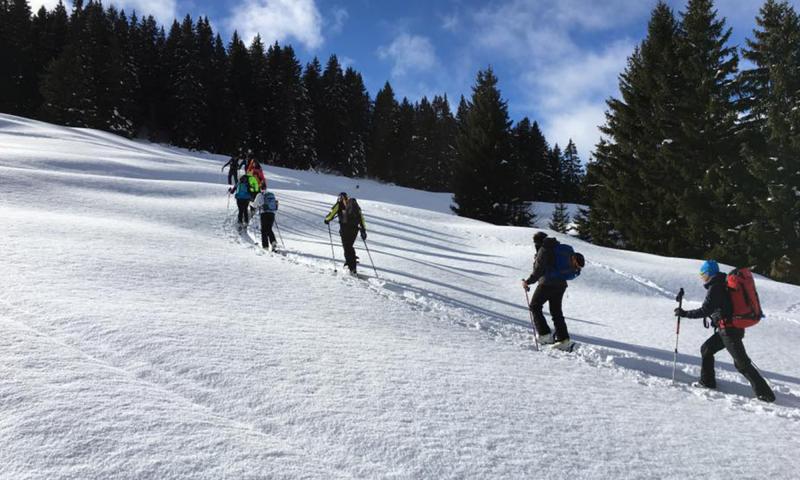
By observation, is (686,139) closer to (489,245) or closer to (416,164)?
(489,245)

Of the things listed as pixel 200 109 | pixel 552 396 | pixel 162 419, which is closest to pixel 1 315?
pixel 162 419

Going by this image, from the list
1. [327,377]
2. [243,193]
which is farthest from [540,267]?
[243,193]

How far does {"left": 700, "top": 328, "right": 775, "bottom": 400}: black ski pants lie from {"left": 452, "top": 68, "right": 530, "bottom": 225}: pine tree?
30.9 m

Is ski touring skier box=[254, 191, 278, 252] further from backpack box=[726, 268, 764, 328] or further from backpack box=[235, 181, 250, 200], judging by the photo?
backpack box=[726, 268, 764, 328]

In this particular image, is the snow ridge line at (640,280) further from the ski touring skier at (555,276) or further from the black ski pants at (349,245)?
the black ski pants at (349,245)

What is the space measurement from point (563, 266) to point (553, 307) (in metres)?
0.71

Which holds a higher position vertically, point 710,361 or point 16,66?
point 16,66

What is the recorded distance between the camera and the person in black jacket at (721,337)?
6.12 m

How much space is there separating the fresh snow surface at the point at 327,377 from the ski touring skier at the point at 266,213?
1.18 meters

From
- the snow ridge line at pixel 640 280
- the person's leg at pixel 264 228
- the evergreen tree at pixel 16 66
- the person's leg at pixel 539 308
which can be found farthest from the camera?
the evergreen tree at pixel 16 66

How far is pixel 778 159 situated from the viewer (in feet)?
65.4

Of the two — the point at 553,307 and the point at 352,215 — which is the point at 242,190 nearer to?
the point at 352,215

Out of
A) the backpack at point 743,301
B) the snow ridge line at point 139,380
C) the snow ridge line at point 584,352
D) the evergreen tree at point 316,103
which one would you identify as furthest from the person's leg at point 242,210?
the evergreen tree at point 316,103

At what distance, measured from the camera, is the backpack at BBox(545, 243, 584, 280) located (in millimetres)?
7480
